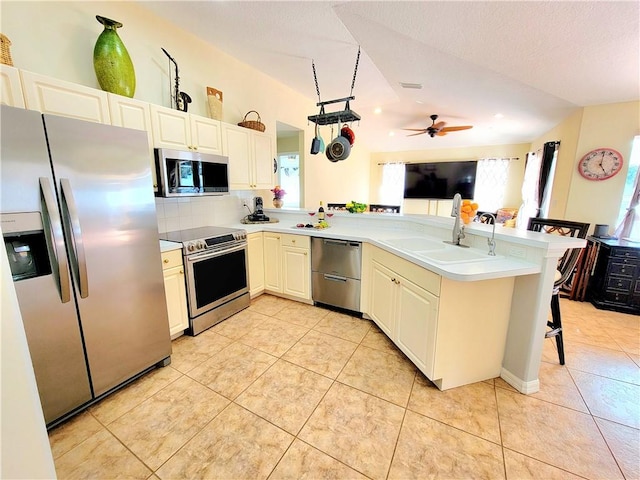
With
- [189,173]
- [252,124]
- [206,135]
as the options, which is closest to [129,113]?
[189,173]

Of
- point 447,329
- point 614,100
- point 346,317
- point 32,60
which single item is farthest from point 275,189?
point 614,100

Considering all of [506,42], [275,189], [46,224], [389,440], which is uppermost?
[506,42]

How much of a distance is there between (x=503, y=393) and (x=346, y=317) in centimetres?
143

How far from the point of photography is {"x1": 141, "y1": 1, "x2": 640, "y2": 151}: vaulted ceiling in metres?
1.95

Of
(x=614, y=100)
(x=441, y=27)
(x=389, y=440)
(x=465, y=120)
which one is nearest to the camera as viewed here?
(x=389, y=440)

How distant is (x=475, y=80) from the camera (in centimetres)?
310

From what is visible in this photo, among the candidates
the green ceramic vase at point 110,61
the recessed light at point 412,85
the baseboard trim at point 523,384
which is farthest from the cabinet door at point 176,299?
the recessed light at point 412,85

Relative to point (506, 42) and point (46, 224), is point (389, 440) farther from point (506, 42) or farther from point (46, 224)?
point (506, 42)

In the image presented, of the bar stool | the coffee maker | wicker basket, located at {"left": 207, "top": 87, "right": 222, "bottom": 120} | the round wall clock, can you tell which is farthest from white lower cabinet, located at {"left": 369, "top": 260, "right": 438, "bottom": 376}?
the round wall clock

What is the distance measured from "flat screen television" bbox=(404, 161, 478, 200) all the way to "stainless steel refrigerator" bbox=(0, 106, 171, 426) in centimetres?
661

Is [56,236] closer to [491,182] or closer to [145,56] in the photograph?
[145,56]

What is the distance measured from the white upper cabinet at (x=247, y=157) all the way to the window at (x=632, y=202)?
14.7ft

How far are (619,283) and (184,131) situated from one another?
16.1 ft

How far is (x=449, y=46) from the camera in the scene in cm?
246
